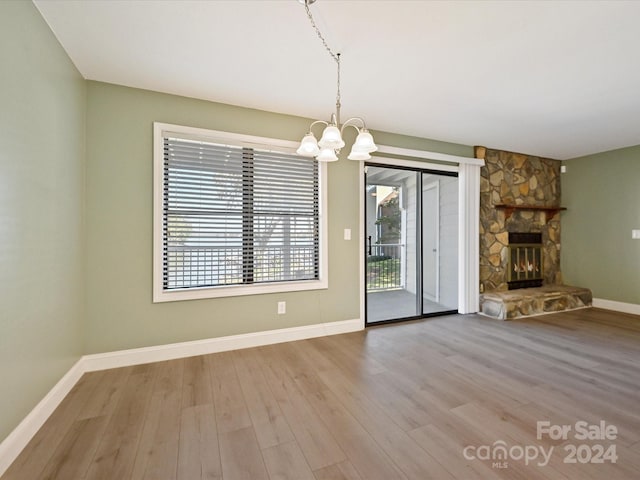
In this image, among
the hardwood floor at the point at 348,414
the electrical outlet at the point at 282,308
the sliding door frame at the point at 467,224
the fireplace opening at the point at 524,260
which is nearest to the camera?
the hardwood floor at the point at 348,414

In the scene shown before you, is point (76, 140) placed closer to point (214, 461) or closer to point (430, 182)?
point (214, 461)

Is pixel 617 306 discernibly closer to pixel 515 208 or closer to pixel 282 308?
pixel 515 208

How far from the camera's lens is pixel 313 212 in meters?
3.43

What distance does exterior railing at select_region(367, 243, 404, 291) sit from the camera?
3.87 meters

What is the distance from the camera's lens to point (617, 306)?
4.60 m

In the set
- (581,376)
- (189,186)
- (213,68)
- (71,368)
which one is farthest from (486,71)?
(71,368)

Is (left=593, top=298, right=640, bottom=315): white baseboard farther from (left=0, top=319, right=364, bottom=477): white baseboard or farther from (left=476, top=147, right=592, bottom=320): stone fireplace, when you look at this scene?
(left=0, top=319, right=364, bottom=477): white baseboard

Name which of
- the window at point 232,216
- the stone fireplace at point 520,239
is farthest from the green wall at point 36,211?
the stone fireplace at point 520,239

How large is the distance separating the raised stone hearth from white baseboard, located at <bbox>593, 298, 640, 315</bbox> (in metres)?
0.11

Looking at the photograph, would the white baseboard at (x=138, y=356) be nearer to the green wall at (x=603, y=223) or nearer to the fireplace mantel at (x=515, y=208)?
the fireplace mantel at (x=515, y=208)

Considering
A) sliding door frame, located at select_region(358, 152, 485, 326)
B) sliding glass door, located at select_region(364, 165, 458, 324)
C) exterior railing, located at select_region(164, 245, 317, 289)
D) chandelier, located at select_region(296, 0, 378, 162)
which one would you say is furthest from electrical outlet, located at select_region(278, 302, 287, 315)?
sliding door frame, located at select_region(358, 152, 485, 326)

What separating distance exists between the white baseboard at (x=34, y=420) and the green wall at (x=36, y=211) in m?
0.05

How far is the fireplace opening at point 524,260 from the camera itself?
4793mm

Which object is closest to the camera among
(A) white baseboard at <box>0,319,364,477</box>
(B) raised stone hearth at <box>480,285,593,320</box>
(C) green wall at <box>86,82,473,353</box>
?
(A) white baseboard at <box>0,319,364,477</box>
